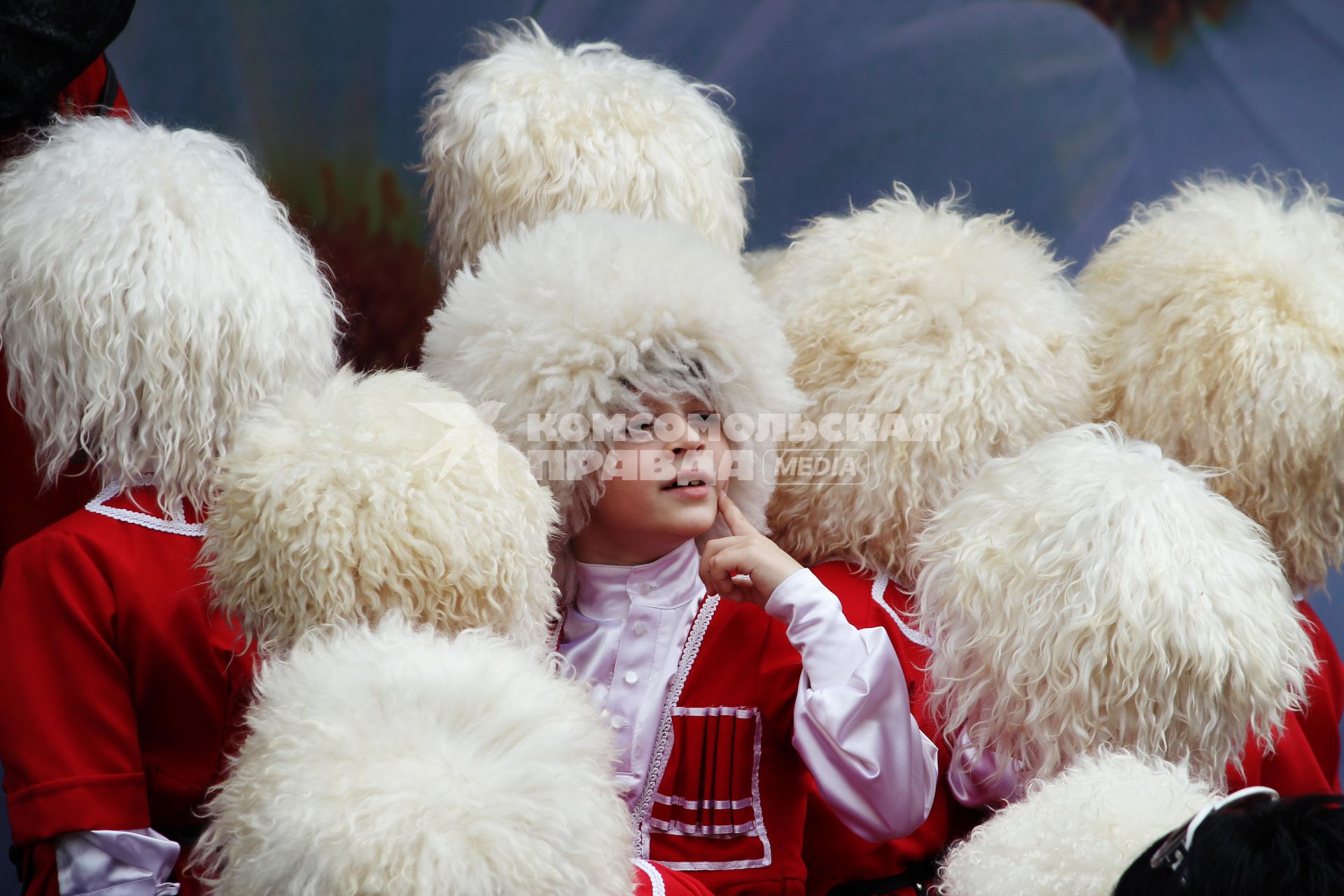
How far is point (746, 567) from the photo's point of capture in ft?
4.35

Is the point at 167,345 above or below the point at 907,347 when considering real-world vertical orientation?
below

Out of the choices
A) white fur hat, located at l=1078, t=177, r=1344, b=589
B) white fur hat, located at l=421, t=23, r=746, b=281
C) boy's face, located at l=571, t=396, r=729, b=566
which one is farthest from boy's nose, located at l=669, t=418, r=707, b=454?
white fur hat, located at l=1078, t=177, r=1344, b=589

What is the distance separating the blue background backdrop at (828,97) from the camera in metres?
2.07

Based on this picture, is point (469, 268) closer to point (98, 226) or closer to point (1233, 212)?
point (98, 226)

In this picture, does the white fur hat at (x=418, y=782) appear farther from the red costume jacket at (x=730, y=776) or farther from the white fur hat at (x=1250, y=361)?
the white fur hat at (x=1250, y=361)

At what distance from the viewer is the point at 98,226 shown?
1.24m

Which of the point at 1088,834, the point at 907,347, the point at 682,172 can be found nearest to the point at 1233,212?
the point at 907,347

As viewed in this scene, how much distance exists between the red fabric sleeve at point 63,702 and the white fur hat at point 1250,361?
1238 millimetres

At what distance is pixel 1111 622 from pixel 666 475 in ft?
Result: 1.61

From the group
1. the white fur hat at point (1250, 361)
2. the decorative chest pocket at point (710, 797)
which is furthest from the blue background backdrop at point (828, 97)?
the decorative chest pocket at point (710, 797)

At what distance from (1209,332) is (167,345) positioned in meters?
1.22

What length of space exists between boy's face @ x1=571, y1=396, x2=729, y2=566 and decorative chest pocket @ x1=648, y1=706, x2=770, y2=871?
21 centimetres

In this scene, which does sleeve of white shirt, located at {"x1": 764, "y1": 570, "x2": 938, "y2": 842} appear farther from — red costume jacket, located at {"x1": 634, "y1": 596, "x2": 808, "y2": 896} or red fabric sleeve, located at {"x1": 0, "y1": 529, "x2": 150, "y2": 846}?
red fabric sleeve, located at {"x1": 0, "y1": 529, "x2": 150, "y2": 846}

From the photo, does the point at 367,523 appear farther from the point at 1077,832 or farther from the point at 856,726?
the point at 1077,832
